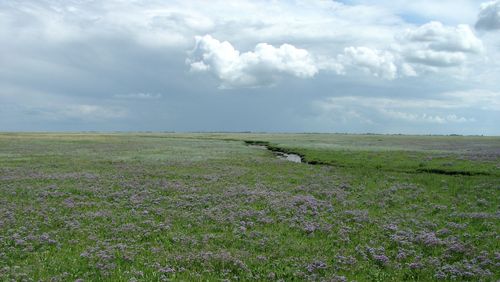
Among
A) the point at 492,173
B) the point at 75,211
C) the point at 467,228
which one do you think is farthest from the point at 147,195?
the point at 492,173

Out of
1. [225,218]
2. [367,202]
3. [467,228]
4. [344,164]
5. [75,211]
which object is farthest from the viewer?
[344,164]

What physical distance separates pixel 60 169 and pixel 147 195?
1734 cm

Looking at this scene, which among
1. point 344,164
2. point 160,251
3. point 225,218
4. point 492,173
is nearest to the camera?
point 160,251

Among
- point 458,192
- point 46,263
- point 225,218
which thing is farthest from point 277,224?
point 458,192

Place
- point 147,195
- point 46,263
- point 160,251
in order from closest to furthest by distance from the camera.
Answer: point 46,263 → point 160,251 → point 147,195

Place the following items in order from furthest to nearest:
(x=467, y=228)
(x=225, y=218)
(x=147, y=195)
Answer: (x=147, y=195) < (x=225, y=218) < (x=467, y=228)

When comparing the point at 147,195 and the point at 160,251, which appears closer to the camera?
the point at 160,251

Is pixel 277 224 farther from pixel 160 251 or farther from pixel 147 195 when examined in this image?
pixel 147 195

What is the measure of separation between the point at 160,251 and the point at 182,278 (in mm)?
2585

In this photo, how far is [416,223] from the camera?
18.3 meters

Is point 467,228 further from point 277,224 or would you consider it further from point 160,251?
point 160,251

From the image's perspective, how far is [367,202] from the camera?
23172 millimetres

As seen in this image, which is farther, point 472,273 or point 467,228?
point 467,228

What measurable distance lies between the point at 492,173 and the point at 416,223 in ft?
72.9
